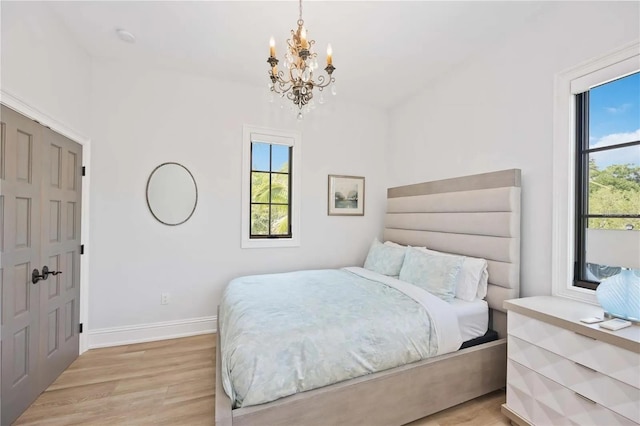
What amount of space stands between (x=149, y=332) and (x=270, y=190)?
6.75 ft

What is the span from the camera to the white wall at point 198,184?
2.86 metres

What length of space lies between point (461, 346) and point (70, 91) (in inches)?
152

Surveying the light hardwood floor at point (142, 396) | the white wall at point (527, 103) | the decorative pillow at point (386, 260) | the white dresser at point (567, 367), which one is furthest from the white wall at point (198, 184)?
the white dresser at point (567, 367)

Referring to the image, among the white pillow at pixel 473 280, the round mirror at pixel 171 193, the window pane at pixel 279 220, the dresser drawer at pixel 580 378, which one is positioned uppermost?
the round mirror at pixel 171 193

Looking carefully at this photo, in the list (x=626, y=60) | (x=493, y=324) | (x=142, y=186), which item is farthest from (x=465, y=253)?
(x=142, y=186)

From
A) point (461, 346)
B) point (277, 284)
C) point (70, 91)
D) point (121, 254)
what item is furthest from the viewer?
point (121, 254)

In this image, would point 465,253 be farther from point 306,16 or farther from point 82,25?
point 82,25

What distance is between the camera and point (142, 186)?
297cm

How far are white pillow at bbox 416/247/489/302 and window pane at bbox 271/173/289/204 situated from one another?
2.19m

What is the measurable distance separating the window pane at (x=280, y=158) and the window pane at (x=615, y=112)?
2.88 metres

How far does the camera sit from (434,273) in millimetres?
2406

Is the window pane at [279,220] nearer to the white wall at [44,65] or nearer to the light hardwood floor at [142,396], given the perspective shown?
the light hardwood floor at [142,396]

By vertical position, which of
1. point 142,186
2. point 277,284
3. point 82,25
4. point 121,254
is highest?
point 82,25

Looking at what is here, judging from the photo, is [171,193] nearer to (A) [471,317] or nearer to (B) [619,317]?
(A) [471,317]
